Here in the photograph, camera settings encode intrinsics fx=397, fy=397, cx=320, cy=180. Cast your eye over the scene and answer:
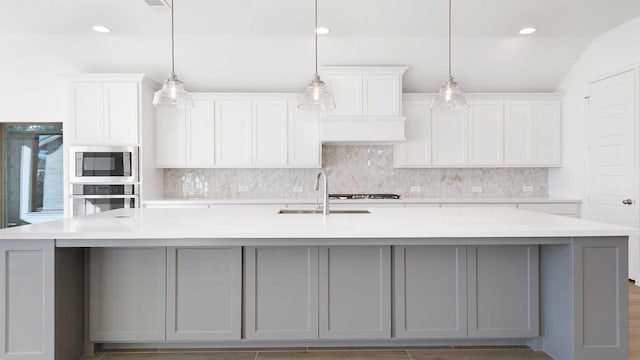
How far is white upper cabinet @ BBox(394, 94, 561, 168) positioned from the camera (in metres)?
5.31

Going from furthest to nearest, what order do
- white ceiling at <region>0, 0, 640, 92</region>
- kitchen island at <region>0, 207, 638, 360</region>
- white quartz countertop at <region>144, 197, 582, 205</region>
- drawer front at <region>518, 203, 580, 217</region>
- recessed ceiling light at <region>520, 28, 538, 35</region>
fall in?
drawer front at <region>518, 203, 580, 217</region>
white quartz countertop at <region>144, 197, 582, 205</region>
recessed ceiling light at <region>520, 28, 538, 35</region>
white ceiling at <region>0, 0, 640, 92</region>
kitchen island at <region>0, 207, 638, 360</region>

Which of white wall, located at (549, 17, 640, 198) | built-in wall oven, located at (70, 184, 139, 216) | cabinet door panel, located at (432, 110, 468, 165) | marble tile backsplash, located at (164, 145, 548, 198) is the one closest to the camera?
white wall, located at (549, 17, 640, 198)

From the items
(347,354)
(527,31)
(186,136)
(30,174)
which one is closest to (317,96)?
(347,354)

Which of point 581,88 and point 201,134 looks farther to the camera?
point 201,134

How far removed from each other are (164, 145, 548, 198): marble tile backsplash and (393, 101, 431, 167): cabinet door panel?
0.37 m

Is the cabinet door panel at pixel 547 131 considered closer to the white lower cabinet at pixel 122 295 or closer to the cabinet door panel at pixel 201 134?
the cabinet door panel at pixel 201 134

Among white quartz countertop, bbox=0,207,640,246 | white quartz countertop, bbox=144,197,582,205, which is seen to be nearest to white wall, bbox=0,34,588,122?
white quartz countertop, bbox=144,197,582,205

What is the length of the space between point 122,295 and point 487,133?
4.68m

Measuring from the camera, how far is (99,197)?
4664 millimetres

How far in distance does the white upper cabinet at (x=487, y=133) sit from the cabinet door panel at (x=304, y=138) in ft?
3.73

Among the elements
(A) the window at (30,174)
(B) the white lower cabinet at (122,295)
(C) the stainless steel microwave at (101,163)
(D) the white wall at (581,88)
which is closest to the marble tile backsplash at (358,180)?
(D) the white wall at (581,88)

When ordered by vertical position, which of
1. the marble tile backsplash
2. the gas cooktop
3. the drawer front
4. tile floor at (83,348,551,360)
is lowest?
tile floor at (83,348,551,360)

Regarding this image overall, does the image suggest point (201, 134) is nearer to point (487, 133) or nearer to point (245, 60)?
point (245, 60)

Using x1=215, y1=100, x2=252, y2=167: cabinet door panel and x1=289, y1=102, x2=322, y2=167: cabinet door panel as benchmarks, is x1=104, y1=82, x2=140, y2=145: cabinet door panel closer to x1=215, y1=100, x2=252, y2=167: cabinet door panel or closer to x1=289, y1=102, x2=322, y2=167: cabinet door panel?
x1=215, y1=100, x2=252, y2=167: cabinet door panel
